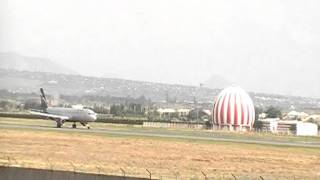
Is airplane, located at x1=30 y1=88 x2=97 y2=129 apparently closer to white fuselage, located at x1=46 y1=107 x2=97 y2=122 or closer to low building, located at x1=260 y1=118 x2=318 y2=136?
white fuselage, located at x1=46 y1=107 x2=97 y2=122

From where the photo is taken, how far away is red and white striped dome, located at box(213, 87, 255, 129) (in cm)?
13125

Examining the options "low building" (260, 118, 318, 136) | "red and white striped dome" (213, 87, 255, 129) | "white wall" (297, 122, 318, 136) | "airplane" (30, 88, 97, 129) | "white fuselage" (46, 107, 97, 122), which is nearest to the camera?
"airplane" (30, 88, 97, 129)

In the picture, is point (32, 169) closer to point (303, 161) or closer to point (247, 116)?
point (303, 161)

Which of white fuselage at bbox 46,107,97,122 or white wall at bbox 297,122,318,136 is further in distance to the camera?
white wall at bbox 297,122,318,136

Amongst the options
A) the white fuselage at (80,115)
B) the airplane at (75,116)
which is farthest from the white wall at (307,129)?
the airplane at (75,116)

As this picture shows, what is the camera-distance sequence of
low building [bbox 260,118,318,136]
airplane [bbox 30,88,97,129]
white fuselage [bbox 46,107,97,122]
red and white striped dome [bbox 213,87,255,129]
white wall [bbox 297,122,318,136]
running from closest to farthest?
airplane [bbox 30,88,97,129]
white fuselage [bbox 46,107,97,122]
white wall [bbox 297,122,318,136]
low building [bbox 260,118,318,136]
red and white striped dome [bbox 213,87,255,129]

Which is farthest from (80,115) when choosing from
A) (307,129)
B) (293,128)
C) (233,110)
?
(293,128)

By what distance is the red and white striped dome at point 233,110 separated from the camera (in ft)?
431

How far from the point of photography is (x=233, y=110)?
13112 centimetres

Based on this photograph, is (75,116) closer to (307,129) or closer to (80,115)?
(80,115)

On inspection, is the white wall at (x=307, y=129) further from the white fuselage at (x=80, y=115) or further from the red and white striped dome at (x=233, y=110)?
the white fuselage at (x=80, y=115)

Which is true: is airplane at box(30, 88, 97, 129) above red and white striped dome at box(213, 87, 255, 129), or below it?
below

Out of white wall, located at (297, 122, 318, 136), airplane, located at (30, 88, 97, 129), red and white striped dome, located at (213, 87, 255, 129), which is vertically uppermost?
red and white striped dome, located at (213, 87, 255, 129)

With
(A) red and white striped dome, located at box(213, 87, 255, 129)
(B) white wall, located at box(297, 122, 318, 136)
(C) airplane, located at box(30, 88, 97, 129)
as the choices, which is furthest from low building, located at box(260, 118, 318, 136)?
(C) airplane, located at box(30, 88, 97, 129)
